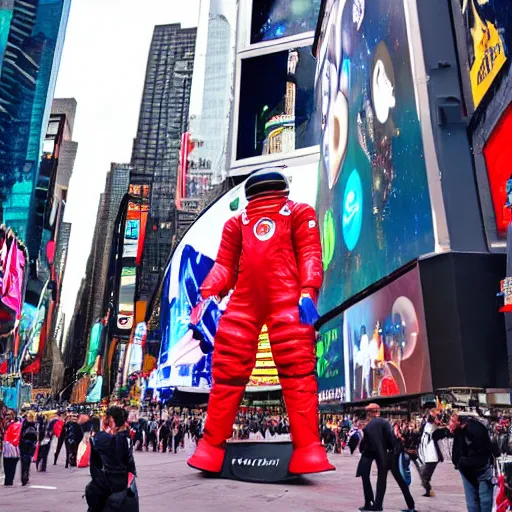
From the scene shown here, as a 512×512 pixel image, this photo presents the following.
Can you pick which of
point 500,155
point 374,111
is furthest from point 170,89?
point 500,155

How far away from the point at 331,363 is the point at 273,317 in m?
18.1

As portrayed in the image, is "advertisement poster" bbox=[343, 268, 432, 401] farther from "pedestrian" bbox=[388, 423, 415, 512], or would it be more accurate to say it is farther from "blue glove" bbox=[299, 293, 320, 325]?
"pedestrian" bbox=[388, 423, 415, 512]

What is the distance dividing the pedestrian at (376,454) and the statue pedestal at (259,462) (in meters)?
1.91

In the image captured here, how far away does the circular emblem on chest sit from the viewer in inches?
355

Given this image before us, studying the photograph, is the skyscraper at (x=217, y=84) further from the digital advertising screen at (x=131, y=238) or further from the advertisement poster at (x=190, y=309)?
the advertisement poster at (x=190, y=309)

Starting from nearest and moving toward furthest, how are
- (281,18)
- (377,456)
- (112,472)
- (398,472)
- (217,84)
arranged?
(112,472) < (377,456) < (398,472) < (281,18) < (217,84)

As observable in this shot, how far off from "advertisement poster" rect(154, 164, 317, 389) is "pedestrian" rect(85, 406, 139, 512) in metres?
27.0

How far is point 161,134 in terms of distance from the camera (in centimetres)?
10269

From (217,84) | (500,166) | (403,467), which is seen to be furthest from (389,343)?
(217,84)

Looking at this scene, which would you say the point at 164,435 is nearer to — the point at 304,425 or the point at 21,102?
the point at 304,425

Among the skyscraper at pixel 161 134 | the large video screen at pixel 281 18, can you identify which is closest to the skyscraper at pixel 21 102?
the large video screen at pixel 281 18

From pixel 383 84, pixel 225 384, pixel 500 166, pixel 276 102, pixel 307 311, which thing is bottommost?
pixel 225 384

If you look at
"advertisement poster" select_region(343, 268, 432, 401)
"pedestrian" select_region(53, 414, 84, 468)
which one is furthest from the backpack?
"pedestrian" select_region(53, 414, 84, 468)

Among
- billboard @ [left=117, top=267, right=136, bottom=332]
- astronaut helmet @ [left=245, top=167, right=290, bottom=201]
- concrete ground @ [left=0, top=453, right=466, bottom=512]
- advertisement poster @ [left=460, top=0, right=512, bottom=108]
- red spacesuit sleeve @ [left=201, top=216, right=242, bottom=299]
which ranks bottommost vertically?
concrete ground @ [left=0, top=453, right=466, bottom=512]
